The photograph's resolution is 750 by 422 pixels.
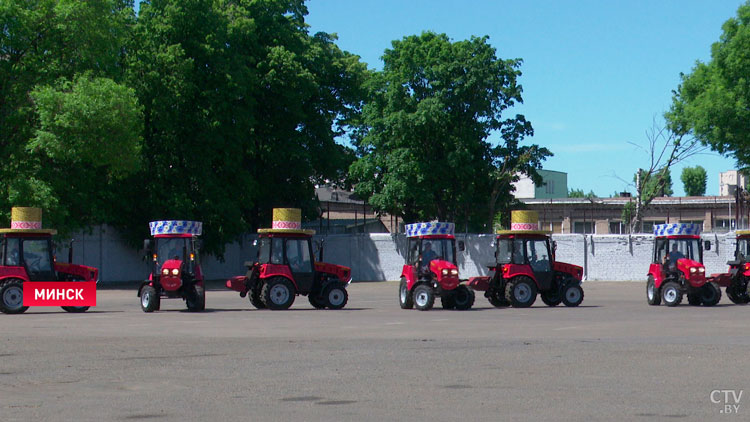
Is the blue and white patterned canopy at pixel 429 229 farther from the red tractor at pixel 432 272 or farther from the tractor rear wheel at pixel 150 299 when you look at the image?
the tractor rear wheel at pixel 150 299

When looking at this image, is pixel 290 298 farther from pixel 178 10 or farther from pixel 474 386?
pixel 178 10

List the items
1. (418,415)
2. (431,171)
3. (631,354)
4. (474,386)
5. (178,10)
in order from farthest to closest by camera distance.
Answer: (431,171)
(178,10)
(631,354)
(474,386)
(418,415)

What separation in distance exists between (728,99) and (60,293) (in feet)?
118

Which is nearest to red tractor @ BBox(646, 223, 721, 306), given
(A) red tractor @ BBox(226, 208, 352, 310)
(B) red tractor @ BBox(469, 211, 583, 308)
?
(B) red tractor @ BBox(469, 211, 583, 308)

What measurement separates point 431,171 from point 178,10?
15605mm

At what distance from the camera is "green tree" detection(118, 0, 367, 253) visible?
168 ft

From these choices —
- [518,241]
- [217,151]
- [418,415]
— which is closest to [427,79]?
[217,151]

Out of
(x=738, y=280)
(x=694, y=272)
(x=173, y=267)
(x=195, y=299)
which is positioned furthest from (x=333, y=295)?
(x=738, y=280)

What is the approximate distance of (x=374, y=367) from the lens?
1430 cm

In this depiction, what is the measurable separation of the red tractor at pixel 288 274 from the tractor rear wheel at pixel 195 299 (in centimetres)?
80

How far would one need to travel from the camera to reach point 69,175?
153 ft

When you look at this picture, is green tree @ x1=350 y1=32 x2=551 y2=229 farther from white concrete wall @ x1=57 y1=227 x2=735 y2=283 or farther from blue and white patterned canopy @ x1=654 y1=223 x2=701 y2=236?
blue and white patterned canopy @ x1=654 y1=223 x2=701 y2=236

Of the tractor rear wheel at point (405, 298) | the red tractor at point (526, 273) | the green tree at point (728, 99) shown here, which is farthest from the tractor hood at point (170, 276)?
the green tree at point (728, 99)

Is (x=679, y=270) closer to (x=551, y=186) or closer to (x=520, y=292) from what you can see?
(x=520, y=292)
